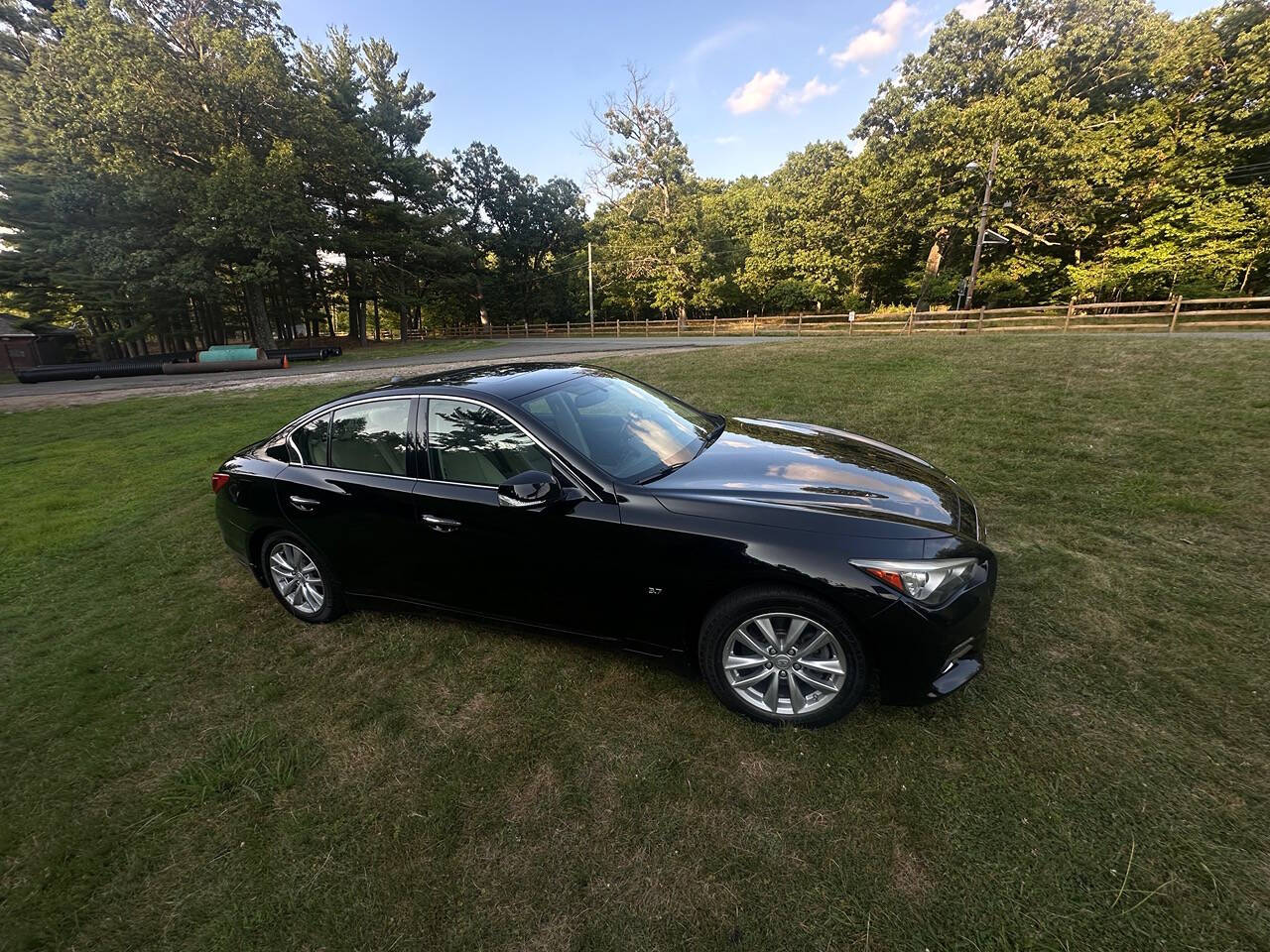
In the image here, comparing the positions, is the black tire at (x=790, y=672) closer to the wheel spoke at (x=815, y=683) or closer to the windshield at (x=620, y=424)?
the wheel spoke at (x=815, y=683)

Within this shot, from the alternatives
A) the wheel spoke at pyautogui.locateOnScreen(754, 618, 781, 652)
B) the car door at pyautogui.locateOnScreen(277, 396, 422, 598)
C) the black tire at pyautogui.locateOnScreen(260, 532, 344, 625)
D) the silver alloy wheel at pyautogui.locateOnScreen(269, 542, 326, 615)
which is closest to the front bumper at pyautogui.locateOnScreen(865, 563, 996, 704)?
the wheel spoke at pyautogui.locateOnScreen(754, 618, 781, 652)

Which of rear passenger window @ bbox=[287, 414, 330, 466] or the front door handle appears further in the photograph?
rear passenger window @ bbox=[287, 414, 330, 466]

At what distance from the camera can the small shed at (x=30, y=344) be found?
85.4ft

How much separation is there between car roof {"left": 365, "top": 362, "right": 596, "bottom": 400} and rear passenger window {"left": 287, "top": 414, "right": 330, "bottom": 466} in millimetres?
415

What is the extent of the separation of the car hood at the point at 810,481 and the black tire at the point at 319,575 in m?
2.20

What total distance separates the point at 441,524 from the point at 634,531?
1.09 metres

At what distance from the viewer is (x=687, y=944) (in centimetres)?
158

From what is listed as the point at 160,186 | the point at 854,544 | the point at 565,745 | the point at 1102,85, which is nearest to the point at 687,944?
the point at 565,745

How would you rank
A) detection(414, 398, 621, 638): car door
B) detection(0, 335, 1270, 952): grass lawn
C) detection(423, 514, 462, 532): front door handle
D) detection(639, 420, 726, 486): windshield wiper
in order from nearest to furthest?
detection(0, 335, 1270, 952): grass lawn, detection(414, 398, 621, 638): car door, detection(639, 420, 726, 486): windshield wiper, detection(423, 514, 462, 532): front door handle

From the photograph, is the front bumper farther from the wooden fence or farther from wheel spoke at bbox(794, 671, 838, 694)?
the wooden fence

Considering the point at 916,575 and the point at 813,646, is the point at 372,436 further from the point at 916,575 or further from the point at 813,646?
the point at 916,575

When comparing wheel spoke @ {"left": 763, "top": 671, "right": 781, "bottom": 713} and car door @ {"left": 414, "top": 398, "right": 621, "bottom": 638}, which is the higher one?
car door @ {"left": 414, "top": 398, "right": 621, "bottom": 638}

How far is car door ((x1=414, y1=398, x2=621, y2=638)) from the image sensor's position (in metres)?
2.51

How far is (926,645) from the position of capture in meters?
2.11
